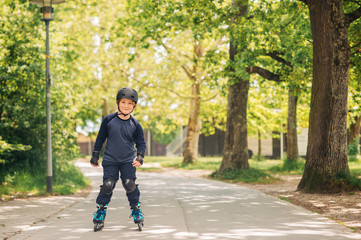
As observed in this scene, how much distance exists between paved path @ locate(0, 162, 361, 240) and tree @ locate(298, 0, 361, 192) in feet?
5.57

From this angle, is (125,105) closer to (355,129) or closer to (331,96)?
(331,96)

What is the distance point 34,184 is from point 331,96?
26.1ft

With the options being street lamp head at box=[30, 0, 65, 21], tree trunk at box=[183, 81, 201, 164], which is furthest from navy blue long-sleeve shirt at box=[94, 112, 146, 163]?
tree trunk at box=[183, 81, 201, 164]

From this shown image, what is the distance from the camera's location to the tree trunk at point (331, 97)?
35.4 ft

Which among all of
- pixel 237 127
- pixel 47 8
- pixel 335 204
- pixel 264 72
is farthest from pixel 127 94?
pixel 237 127

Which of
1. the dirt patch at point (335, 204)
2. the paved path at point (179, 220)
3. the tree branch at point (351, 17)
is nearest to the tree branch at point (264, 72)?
the tree branch at point (351, 17)

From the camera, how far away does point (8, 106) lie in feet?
41.1

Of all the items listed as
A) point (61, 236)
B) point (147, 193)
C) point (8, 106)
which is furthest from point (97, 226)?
point (8, 106)

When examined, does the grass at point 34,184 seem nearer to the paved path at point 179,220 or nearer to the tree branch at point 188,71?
the paved path at point 179,220

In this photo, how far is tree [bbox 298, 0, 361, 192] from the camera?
10.8m

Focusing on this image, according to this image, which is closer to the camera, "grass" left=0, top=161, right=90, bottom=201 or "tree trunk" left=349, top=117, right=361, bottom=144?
Answer: "grass" left=0, top=161, right=90, bottom=201

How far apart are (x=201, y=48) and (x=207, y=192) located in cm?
1648

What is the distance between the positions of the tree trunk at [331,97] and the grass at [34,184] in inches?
254

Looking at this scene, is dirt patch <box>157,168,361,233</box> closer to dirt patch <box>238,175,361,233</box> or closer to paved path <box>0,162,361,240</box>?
dirt patch <box>238,175,361,233</box>
